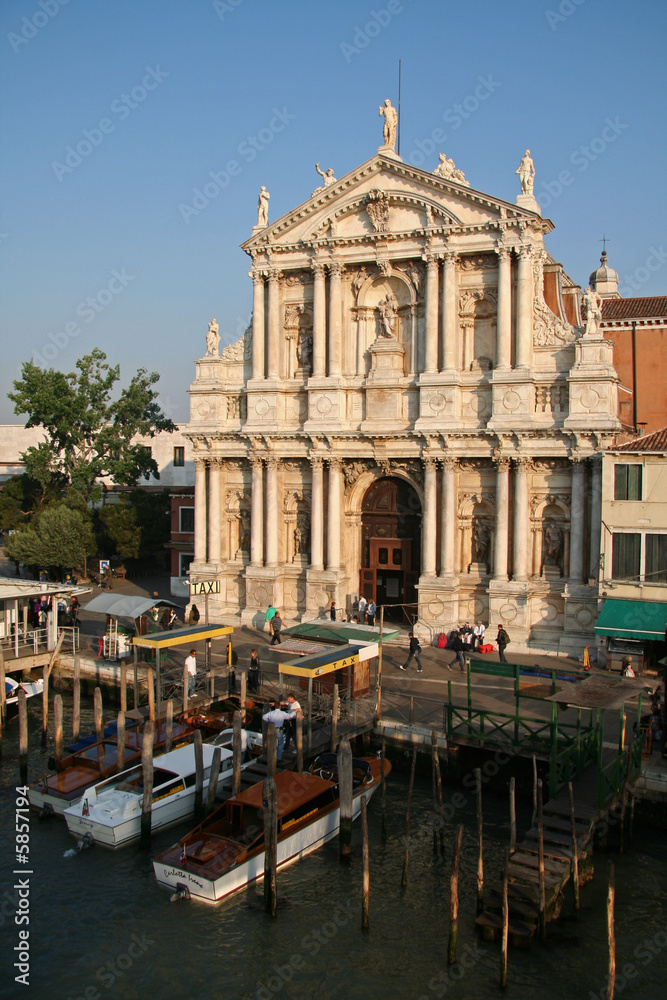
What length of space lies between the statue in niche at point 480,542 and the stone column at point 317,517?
17.4ft

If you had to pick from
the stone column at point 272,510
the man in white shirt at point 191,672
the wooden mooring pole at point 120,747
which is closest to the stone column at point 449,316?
the stone column at point 272,510

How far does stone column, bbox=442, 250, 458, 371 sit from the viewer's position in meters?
28.0

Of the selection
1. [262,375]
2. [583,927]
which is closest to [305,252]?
[262,375]

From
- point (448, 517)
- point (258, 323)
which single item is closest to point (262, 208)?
point (258, 323)

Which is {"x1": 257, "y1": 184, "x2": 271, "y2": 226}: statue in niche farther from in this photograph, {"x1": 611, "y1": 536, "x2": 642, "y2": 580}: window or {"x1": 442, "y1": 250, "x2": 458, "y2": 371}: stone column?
{"x1": 611, "y1": 536, "x2": 642, "y2": 580}: window

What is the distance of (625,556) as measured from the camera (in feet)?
80.5

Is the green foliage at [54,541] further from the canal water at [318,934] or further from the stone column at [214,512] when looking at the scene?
the canal water at [318,934]

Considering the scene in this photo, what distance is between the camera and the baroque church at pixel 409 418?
26.9 meters

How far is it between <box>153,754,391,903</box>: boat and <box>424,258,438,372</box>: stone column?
49.1ft

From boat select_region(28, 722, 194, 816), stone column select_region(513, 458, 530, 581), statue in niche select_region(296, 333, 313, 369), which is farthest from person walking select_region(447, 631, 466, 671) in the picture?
statue in niche select_region(296, 333, 313, 369)

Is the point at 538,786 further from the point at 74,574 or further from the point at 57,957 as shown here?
the point at 74,574

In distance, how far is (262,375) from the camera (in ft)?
102

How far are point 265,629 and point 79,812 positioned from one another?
13506mm

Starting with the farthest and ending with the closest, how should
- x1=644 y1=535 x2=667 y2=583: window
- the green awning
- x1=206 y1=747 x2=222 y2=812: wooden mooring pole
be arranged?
x1=644 y1=535 x2=667 y2=583: window
the green awning
x1=206 y1=747 x2=222 y2=812: wooden mooring pole
